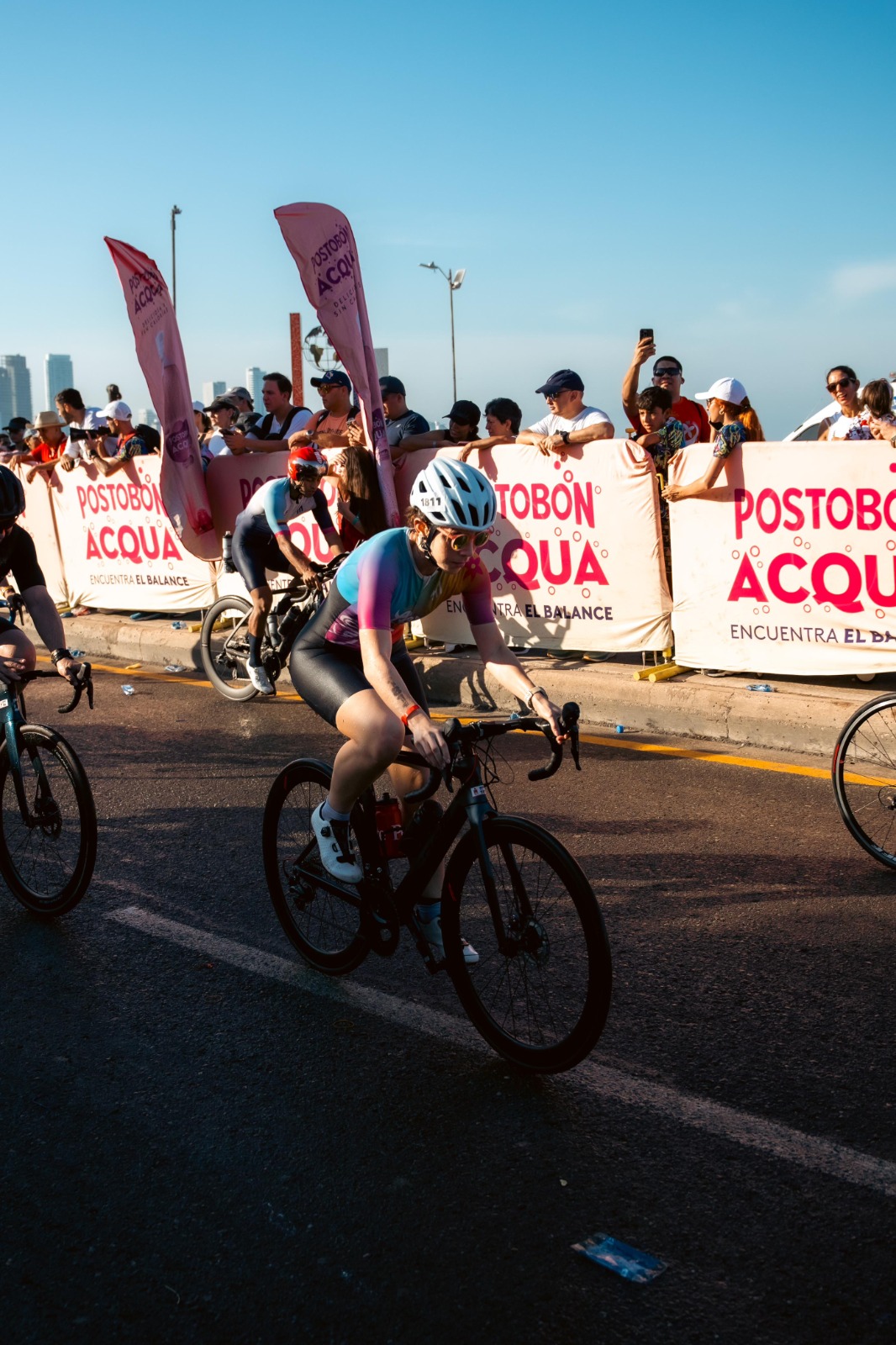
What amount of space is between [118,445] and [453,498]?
10.8 metres

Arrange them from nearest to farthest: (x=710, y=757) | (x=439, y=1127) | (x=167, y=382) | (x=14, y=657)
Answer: (x=439, y=1127)
(x=14, y=657)
(x=710, y=757)
(x=167, y=382)

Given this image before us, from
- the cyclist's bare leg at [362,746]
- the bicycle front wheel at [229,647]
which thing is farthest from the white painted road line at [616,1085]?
the bicycle front wheel at [229,647]

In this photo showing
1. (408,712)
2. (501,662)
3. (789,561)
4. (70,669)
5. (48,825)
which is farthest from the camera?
(789,561)

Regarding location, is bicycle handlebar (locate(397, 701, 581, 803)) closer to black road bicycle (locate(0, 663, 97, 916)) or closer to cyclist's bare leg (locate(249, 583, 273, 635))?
black road bicycle (locate(0, 663, 97, 916))

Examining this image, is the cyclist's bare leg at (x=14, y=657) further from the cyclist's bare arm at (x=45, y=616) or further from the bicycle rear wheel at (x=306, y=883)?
the bicycle rear wheel at (x=306, y=883)

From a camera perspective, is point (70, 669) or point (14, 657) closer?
point (70, 669)

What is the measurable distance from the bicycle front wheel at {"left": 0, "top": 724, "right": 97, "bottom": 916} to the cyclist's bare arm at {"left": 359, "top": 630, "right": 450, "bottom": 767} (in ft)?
5.27

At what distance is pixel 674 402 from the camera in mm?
10523

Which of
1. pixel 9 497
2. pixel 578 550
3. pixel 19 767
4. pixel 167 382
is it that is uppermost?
pixel 167 382

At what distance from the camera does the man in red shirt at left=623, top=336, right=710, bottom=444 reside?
1000cm

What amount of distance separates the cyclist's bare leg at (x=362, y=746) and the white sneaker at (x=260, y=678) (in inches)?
219

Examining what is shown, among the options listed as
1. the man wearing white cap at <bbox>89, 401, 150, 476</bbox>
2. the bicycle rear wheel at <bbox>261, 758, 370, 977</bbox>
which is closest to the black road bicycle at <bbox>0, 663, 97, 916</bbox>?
the bicycle rear wheel at <bbox>261, 758, 370, 977</bbox>

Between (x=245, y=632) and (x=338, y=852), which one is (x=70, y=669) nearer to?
(x=338, y=852)

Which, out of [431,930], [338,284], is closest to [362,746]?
[431,930]
